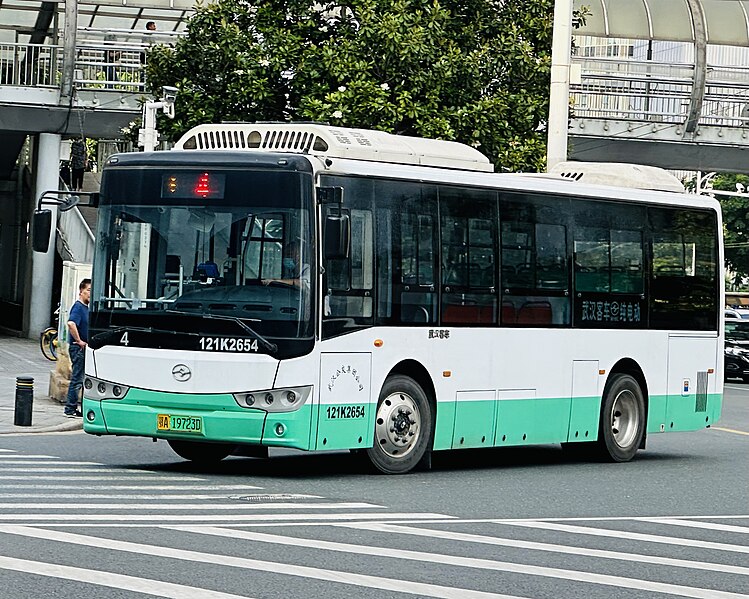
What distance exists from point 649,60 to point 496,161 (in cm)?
1284

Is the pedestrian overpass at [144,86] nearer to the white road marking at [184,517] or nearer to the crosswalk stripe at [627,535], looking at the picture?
the white road marking at [184,517]

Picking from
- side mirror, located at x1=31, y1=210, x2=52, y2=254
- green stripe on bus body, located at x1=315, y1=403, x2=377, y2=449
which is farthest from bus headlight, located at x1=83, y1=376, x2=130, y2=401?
green stripe on bus body, located at x1=315, y1=403, x2=377, y2=449

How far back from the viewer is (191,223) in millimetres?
14750

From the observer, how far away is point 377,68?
96.2ft

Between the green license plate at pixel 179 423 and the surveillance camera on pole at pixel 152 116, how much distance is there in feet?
39.4

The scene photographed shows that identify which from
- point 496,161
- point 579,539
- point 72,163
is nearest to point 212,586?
point 579,539

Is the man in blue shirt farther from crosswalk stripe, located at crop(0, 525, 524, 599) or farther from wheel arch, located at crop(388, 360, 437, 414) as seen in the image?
crosswalk stripe, located at crop(0, 525, 524, 599)

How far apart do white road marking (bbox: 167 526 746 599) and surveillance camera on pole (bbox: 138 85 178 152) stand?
16.0 m

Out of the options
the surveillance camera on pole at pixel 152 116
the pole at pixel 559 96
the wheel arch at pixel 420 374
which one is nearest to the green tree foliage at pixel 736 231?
the surveillance camera on pole at pixel 152 116

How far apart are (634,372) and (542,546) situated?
323 inches

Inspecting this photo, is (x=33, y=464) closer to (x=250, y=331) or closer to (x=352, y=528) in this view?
(x=250, y=331)

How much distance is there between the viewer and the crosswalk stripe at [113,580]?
27.6 feet

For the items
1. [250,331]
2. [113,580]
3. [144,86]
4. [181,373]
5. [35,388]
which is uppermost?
[144,86]

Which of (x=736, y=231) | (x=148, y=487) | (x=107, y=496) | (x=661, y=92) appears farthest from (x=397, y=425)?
(x=736, y=231)
